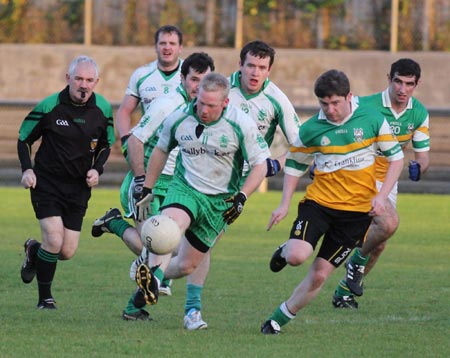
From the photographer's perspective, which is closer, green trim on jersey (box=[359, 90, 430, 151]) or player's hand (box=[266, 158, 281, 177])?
player's hand (box=[266, 158, 281, 177])

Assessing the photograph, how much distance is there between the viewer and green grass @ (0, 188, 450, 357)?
763 centimetres

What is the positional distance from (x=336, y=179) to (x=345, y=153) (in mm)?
195

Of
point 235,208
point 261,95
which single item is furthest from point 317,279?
point 261,95

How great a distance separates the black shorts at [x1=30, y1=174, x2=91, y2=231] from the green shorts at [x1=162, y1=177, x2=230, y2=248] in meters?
1.21

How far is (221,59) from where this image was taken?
2588cm

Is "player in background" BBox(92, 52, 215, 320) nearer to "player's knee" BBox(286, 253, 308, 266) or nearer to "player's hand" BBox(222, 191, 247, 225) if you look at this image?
"player's hand" BBox(222, 191, 247, 225)

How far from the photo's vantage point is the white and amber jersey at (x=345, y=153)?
8367mm

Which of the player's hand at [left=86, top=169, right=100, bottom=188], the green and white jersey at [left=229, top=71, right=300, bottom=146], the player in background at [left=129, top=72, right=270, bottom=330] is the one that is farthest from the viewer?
the green and white jersey at [left=229, top=71, right=300, bottom=146]

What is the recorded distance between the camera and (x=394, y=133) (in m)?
10.4

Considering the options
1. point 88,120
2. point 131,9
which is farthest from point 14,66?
point 88,120

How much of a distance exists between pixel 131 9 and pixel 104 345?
19.1 metres

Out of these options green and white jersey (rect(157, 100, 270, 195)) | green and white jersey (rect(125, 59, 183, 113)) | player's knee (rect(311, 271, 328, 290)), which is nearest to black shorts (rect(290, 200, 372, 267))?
player's knee (rect(311, 271, 328, 290))

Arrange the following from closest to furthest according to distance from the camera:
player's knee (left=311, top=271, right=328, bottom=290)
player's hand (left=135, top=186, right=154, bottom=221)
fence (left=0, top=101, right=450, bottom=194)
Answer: player's knee (left=311, top=271, right=328, bottom=290) < player's hand (left=135, top=186, right=154, bottom=221) < fence (left=0, top=101, right=450, bottom=194)

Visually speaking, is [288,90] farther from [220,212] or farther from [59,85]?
[220,212]
